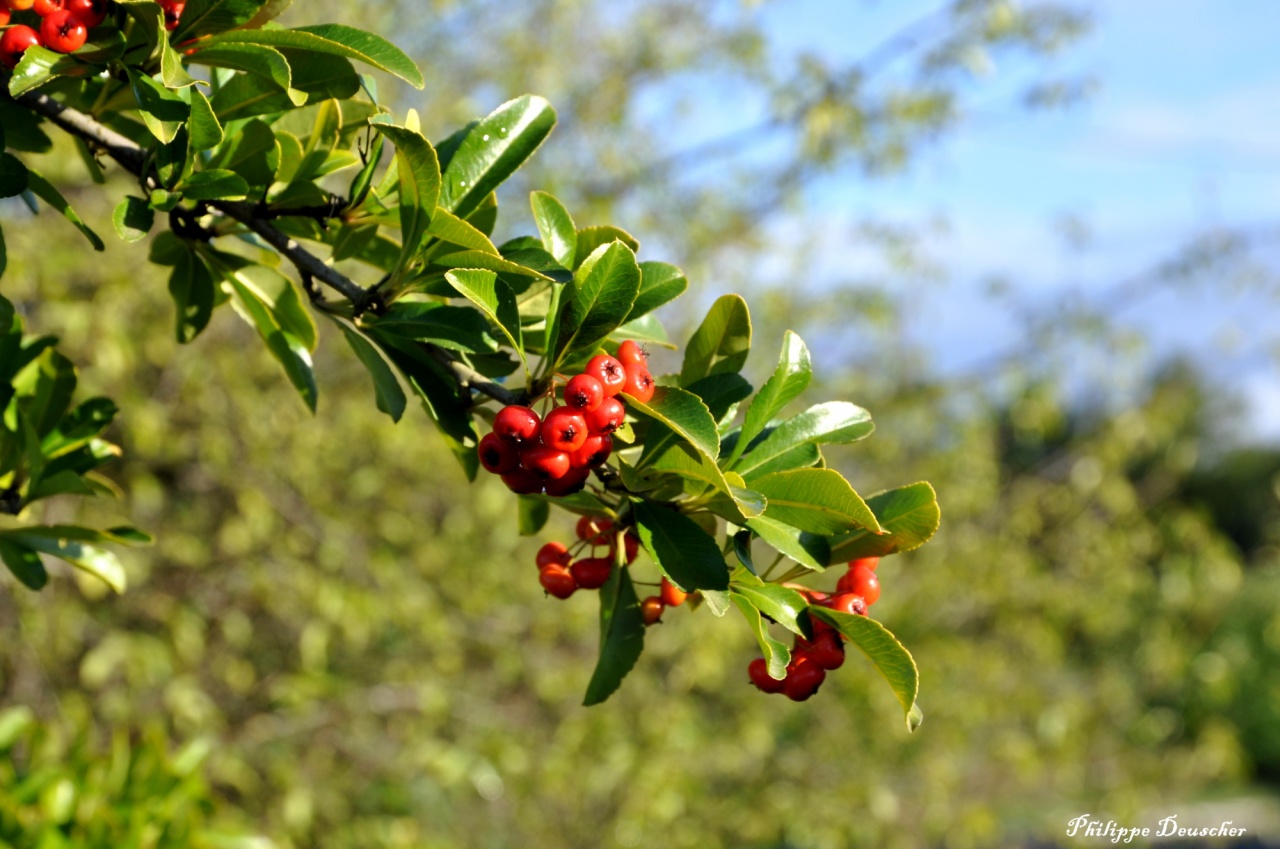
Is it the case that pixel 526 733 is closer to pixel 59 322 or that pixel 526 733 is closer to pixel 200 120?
pixel 59 322

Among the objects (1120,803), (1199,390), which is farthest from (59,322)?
(1199,390)

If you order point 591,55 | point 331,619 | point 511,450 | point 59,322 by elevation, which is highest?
point 511,450

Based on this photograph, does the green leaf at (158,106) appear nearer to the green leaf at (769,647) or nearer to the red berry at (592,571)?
the red berry at (592,571)

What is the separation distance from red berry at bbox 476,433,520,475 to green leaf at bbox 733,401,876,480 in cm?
22

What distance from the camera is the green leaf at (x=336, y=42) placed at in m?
0.96

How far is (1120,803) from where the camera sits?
537cm

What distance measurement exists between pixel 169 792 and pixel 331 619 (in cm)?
148

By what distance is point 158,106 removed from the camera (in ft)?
3.11

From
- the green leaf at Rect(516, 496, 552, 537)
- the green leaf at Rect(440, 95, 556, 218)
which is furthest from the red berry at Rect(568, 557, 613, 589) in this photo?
the green leaf at Rect(440, 95, 556, 218)

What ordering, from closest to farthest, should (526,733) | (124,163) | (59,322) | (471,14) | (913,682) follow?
(913,682)
(124,163)
(59,322)
(526,733)
(471,14)

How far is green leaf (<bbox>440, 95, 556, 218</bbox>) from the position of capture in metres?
1.08

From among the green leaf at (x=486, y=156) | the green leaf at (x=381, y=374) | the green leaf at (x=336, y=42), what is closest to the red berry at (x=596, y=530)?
the green leaf at (x=381, y=374)

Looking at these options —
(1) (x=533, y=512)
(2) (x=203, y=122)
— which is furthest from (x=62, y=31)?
(1) (x=533, y=512)

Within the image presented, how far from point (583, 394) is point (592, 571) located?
24cm
